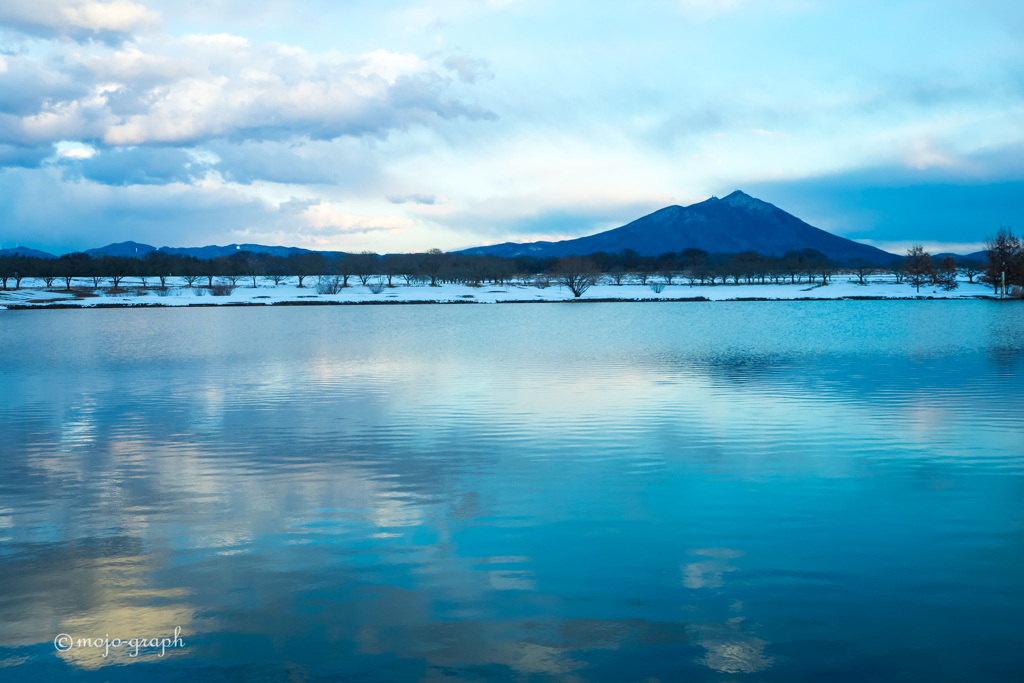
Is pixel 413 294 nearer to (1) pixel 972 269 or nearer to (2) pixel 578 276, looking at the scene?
(2) pixel 578 276

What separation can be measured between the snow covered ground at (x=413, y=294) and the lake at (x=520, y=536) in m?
100.0

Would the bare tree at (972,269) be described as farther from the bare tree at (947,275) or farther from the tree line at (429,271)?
the bare tree at (947,275)

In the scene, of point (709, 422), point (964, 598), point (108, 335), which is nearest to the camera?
point (964, 598)

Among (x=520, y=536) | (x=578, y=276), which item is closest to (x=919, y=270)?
(x=578, y=276)

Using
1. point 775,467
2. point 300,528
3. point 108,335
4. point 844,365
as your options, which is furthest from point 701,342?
point 108,335

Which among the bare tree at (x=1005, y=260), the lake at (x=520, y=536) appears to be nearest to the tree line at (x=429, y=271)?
the bare tree at (x=1005, y=260)

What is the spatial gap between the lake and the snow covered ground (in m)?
100.0

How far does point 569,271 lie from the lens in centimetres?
13150

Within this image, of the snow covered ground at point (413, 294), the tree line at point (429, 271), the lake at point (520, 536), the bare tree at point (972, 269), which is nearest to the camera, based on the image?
the lake at point (520, 536)

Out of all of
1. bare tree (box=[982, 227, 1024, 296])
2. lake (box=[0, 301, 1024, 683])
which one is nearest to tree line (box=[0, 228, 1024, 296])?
bare tree (box=[982, 227, 1024, 296])

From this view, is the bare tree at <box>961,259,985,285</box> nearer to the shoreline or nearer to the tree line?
the tree line

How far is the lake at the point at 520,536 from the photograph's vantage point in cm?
621

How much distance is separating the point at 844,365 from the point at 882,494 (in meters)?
17.5

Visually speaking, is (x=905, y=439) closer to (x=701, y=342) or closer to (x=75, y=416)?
(x=75, y=416)
